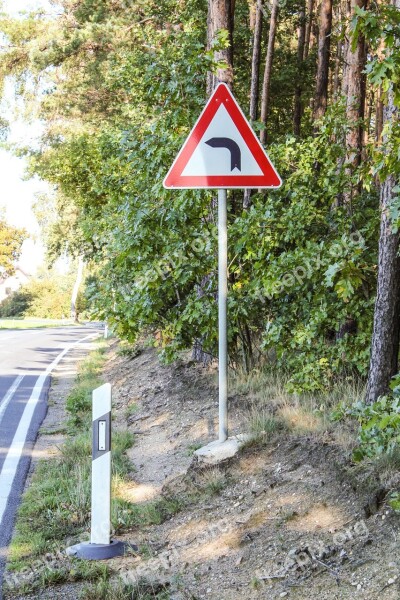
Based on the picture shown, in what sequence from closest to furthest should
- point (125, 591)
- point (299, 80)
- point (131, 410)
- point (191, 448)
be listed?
point (125, 591), point (191, 448), point (131, 410), point (299, 80)

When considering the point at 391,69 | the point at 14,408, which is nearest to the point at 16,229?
the point at 14,408

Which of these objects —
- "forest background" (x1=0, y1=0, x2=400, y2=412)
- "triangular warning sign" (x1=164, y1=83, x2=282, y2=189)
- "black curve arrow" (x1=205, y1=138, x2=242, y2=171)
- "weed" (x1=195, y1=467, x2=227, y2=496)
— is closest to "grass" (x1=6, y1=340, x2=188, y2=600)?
"weed" (x1=195, y1=467, x2=227, y2=496)

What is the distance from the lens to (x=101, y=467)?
16.3ft

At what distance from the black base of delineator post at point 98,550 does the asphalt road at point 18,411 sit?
1.56 ft

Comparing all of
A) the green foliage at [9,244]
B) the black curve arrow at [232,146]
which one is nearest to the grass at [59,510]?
the black curve arrow at [232,146]

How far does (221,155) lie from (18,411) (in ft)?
22.1

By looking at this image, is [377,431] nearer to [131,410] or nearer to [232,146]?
[232,146]

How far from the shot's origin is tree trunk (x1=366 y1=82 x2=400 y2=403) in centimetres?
607

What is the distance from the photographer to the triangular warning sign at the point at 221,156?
5375mm

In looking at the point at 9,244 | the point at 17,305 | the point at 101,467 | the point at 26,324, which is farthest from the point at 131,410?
the point at 17,305

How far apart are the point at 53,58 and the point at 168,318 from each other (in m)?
14.7

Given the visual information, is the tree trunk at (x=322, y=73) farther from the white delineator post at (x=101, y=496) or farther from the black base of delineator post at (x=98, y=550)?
the black base of delineator post at (x=98, y=550)

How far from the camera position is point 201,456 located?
233 inches

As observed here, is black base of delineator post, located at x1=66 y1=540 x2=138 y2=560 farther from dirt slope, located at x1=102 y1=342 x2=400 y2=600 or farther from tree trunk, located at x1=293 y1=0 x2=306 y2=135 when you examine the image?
tree trunk, located at x1=293 y1=0 x2=306 y2=135
